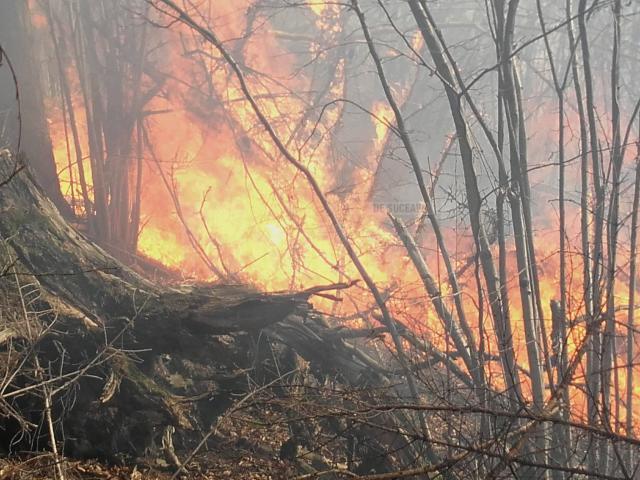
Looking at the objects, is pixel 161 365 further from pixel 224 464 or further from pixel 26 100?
pixel 26 100

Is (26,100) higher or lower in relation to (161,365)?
higher

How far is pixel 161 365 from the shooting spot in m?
4.61

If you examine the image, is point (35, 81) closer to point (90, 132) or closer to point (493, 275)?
point (90, 132)

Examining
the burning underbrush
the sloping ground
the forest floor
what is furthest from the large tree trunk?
the forest floor

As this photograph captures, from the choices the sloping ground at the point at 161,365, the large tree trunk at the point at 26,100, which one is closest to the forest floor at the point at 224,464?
the sloping ground at the point at 161,365

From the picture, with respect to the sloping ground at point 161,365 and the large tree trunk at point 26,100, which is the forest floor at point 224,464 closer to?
the sloping ground at point 161,365

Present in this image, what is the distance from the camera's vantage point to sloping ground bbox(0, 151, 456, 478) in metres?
3.77

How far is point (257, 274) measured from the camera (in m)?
10.6

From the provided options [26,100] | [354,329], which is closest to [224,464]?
[354,329]

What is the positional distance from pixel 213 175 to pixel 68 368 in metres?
8.12

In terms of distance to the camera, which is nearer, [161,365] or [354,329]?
[161,365]

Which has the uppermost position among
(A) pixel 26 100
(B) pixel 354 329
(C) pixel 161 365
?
(A) pixel 26 100

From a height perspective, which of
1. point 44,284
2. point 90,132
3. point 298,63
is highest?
point 298,63

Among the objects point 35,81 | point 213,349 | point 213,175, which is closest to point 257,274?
point 213,175
